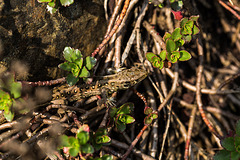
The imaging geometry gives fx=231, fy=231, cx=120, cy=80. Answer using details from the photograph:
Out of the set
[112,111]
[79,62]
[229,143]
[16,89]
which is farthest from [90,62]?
[229,143]

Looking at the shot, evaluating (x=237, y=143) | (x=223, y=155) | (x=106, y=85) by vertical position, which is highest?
(x=106, y=85)

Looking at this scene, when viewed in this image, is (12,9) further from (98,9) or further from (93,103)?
(93,103)

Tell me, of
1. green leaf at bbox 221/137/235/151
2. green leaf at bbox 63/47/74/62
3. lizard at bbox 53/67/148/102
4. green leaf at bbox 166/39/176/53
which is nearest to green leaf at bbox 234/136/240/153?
green leaf at bbox 221/137/235/151

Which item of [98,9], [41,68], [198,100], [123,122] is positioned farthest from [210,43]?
[41,68]

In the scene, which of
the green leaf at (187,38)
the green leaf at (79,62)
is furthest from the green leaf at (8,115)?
the green leaf at (187,38)

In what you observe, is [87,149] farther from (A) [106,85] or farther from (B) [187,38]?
(B) [187,38]

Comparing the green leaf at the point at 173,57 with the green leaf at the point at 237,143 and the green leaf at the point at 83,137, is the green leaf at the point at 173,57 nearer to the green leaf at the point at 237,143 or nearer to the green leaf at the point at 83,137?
the green leaf at the point at 237,143
